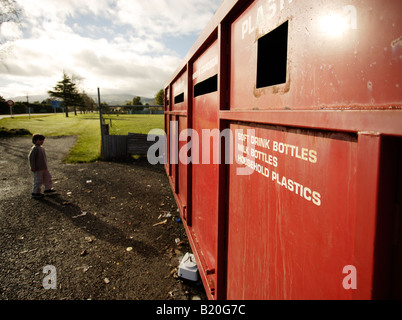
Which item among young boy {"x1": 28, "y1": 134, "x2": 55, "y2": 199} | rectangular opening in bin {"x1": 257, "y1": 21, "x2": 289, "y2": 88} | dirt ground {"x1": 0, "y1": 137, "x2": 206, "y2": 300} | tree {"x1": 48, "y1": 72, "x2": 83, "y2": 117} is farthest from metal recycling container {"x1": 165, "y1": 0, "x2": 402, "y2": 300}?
tree {"x1": 48, "y1": 72, "x2": 83, "y2": 117}

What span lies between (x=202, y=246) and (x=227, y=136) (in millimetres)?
1404

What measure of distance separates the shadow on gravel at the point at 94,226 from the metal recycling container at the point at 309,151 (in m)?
2.22

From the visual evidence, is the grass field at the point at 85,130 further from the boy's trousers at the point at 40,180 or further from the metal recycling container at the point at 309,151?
the metal recycling container at the point at 309,151

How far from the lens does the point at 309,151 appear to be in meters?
1.04

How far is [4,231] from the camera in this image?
4.60 meters

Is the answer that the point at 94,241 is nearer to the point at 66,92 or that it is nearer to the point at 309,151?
the point at 309,151

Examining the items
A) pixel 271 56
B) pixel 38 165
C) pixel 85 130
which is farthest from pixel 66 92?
pixel 271 56

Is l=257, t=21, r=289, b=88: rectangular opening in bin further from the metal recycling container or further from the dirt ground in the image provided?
the dirt ground

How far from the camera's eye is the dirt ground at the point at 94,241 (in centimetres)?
312

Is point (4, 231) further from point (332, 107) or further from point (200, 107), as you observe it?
point (332, 107)

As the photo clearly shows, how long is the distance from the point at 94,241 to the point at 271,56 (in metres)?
3.96

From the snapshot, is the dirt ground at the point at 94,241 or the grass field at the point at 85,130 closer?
the dirt ground at the point at 94,241

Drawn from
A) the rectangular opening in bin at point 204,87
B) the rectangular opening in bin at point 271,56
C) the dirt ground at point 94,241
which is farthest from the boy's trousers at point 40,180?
the rectangular opening in bin at point 271,56

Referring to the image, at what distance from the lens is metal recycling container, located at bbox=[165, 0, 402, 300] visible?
701mm
